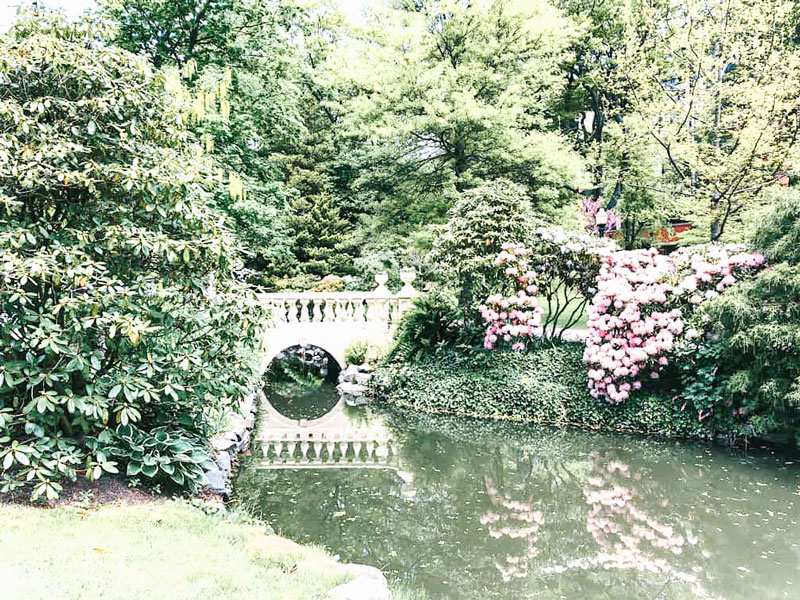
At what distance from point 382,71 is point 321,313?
5.72 meters

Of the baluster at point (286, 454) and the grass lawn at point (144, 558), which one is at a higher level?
the grass lawn at point (144, 558)

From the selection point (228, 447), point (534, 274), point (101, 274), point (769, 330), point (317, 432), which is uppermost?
point (101, 274)

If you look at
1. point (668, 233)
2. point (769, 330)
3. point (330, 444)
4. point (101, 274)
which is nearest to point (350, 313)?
point (330, 444)

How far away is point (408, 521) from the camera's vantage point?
248 inches

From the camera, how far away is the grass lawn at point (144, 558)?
330 cm

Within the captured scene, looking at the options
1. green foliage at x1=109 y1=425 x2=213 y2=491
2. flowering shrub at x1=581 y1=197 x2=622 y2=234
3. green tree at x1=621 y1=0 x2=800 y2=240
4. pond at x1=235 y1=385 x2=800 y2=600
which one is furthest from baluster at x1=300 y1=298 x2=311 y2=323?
flowering shrub at x1=581 y1=197 x2=622 y2=234

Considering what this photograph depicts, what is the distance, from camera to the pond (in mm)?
5207

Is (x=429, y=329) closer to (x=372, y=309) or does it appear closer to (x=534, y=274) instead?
(x=372, y=309)

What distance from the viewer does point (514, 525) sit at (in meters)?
6.33

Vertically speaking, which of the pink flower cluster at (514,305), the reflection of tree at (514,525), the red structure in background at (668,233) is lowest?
the reflection of tree at (514,525)

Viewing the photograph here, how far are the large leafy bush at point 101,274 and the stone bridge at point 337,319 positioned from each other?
726 cm

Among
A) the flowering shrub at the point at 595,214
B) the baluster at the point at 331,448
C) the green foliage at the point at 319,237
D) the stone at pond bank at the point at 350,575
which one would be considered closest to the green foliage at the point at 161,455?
the stone at pond bank at the point at 350,575

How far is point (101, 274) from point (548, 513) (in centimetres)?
513

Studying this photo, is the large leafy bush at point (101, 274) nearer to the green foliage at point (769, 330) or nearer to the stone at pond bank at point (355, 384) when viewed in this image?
the green foliage at point (769, 330)
